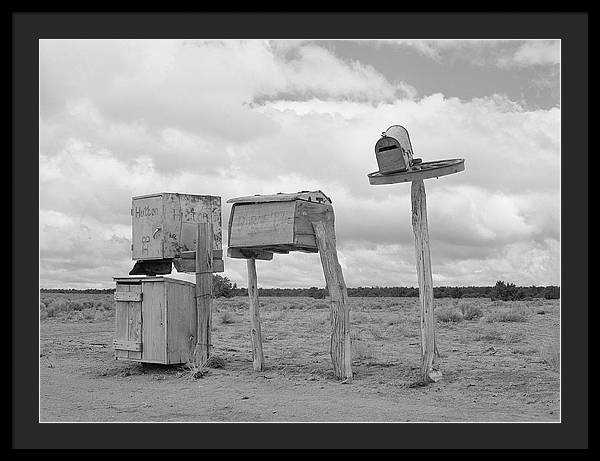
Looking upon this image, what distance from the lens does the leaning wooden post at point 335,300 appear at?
11219 mm

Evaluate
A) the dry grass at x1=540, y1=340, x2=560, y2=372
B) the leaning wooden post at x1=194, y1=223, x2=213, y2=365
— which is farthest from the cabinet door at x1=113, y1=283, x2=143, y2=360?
the dry grass at x1=540, y1=340, x2=560, y2=372

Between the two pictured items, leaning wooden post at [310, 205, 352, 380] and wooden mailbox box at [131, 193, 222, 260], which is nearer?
leaning wooden post at [310, 205, 352, 380]

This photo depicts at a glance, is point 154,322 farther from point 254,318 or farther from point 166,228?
point 254,318

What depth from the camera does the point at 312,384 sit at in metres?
11.0

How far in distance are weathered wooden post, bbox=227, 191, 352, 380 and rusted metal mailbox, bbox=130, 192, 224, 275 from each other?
150 cm

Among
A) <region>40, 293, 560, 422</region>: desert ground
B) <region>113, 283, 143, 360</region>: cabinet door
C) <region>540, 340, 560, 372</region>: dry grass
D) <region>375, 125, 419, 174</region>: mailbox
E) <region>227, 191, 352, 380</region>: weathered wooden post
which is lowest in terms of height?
<region>40, 293, 560, 422</region>: desert ground

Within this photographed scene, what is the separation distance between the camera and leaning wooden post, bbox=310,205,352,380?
1122cm

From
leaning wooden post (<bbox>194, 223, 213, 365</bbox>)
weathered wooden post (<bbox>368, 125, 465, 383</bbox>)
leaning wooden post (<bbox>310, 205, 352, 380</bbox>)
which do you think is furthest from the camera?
leaning wooden post (<bbox>194, 223, 213, 365</bbox>)

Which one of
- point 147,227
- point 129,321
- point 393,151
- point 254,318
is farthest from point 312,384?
point 147,227

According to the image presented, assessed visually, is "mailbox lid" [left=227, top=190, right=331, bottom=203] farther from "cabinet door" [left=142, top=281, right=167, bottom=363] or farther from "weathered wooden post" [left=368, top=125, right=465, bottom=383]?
"cabinet door" [left=142, top=281, right=167, bottom=363]

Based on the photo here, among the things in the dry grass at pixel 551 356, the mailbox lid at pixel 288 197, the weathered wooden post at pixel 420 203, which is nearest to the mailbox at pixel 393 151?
the weathered wooden post at pixel 420 203

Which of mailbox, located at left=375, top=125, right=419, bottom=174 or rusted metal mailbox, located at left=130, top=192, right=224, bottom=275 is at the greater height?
mailbox, located at left=375, top=125, right=419, bottom=174

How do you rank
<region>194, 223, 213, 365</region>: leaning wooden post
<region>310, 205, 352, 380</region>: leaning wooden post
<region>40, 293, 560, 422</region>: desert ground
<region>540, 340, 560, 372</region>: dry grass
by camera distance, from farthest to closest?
<region>194, 223, 213, 365</region>: leaning wooden post
<region>540, 340, 560, 372</region>: dry grass
<region>310, 205, 352, 380</region>: leaning wooden post
<region>40, 293, 560, 422</region>: desert ground

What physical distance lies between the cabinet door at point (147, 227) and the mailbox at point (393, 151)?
4.33m
